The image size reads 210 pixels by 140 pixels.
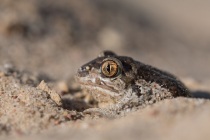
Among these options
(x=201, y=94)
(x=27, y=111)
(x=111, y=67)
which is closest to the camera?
(x=27, y=111)

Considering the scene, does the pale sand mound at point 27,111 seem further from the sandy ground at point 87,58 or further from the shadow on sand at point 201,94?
the shadow on sand at point 201,94

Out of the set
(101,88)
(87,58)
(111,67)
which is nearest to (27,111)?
(101,88)

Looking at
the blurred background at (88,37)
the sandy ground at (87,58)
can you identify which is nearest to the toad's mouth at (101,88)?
the sandy ground at (87,58)

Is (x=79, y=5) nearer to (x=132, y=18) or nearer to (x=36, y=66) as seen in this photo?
(x=132, y=18)

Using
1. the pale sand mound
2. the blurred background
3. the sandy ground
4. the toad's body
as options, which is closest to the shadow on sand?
the sandy ground

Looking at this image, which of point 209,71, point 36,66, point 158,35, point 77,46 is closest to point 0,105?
point 36,66

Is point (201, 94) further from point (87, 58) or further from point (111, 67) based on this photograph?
point (87, 58)
